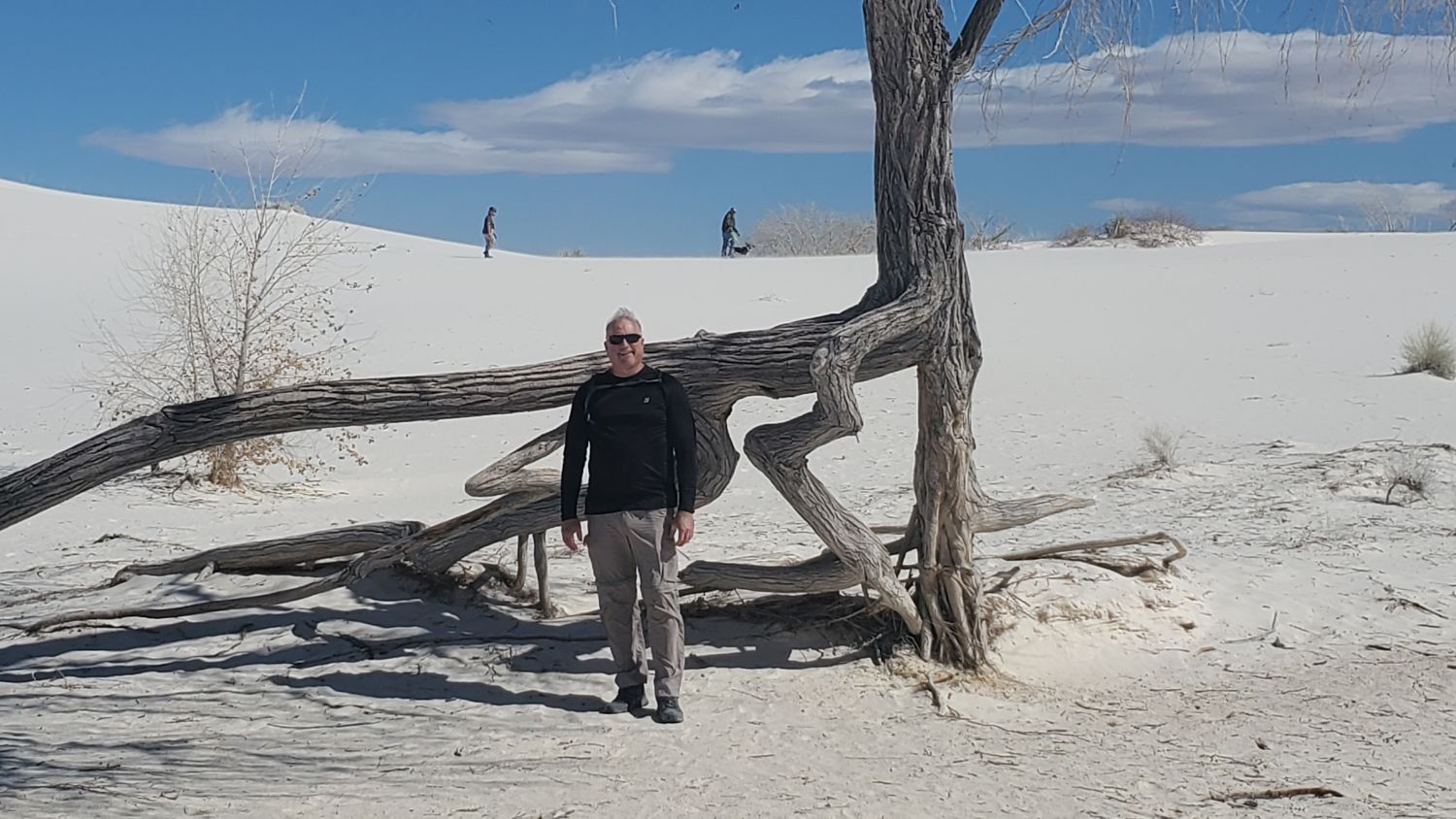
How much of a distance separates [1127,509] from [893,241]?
15.8ft

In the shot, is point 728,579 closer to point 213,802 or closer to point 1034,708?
point 1034,708

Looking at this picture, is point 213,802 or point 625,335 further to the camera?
point 625,335

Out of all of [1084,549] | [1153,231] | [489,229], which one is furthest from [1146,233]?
[1084,549]

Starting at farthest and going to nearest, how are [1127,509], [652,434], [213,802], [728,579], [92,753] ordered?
[1127,509]
[728,579]
[652,434]
[92,753]
[213,802]

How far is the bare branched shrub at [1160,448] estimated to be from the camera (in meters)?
11.7

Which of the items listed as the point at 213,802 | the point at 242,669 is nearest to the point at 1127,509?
the point at 242,669

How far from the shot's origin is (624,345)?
227 inches

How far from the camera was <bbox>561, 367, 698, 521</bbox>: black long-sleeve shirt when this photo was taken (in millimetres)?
5793

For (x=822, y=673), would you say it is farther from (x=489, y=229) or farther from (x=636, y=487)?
(x=489, y=229)

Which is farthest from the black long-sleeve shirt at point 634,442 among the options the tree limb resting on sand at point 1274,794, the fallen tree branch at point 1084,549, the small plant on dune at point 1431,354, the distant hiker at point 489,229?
the distant hiker at point 489,229

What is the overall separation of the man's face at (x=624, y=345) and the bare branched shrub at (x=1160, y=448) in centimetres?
699

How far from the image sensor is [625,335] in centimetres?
574

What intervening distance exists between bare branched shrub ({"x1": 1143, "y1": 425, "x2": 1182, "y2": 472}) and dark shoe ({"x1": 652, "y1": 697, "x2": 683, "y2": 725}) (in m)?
6.87

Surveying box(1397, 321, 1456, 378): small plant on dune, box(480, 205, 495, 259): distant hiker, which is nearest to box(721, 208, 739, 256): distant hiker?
box(480, 205, 495, 259): distant hiker
